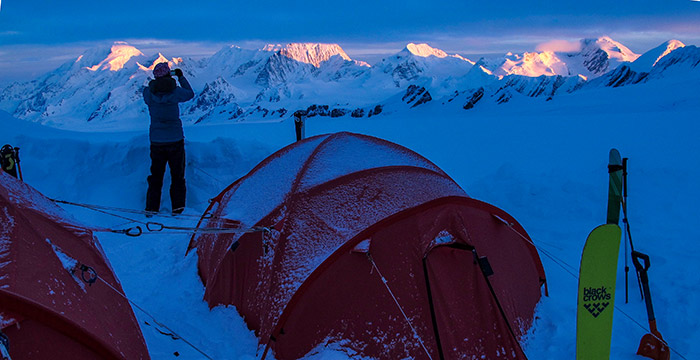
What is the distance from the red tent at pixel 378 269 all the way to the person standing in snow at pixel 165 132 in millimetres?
3146

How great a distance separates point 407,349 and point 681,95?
809 inches

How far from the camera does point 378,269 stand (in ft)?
11.4

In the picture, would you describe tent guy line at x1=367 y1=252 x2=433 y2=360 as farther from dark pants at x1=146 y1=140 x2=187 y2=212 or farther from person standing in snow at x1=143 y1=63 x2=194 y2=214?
dark pants at x1=146 y1=140 x2=187 y2=212

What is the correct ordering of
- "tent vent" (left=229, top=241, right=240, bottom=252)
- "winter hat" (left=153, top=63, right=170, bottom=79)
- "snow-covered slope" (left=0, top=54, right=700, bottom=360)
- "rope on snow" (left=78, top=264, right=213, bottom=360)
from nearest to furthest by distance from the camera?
"rope on snow" (left=78, top=264, right=213, bottom=360) → "snow-covered slope" (left=0, top=54, right=700, bottom=360) → "tent vent" (left=229, top=241, right=240, bottom=252) → "winter hat" (left=153, top=63, right=170, bottom=79)

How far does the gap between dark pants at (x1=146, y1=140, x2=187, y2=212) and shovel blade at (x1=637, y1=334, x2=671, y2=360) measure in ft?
19.9

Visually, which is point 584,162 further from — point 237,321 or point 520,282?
point 237,321

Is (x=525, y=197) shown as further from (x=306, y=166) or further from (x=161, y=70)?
(x=161, y=70)

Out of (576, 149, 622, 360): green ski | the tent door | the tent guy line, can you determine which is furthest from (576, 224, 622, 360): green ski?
the tent guy line

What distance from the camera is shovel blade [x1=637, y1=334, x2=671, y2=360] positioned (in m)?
3.45

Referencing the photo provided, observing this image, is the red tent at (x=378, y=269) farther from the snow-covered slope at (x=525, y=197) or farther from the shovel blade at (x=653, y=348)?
the shovel blade at (x=653, y=348)

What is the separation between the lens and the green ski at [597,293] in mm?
3219

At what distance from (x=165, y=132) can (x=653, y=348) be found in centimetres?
632

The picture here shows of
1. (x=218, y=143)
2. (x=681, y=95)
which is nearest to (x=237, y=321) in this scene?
(x=218, y=143)

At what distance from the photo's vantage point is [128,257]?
561 cm
